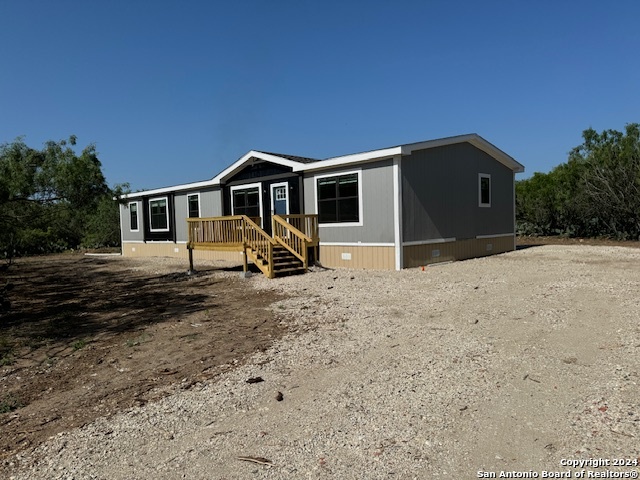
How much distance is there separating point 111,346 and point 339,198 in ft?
26.4

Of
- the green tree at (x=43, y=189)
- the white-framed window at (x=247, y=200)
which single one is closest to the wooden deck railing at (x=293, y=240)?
the white-framed window at (x=247, y=200)

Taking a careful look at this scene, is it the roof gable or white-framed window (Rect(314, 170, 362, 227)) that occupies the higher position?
the roof gable

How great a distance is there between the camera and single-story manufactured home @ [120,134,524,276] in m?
11.6

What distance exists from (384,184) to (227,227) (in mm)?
4583

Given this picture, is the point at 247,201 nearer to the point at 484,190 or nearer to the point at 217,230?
the point at 217,230

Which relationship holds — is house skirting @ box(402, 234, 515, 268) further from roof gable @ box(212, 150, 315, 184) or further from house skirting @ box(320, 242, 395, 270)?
roof gable @ box(212, 150, 315, 184)

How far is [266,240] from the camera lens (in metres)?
11.4

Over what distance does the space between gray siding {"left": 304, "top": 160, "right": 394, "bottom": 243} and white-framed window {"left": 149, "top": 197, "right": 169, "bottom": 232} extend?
9859 millimetres

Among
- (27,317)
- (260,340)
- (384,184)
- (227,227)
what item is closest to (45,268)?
(227,227)

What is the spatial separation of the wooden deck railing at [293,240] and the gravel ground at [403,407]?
523 centimetres

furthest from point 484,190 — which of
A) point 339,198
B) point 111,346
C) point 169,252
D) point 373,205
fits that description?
point 169,252

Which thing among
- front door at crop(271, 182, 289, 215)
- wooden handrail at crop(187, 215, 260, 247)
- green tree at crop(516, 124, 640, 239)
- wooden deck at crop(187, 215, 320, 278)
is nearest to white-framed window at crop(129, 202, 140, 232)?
wooden handrail at crop(187, 215, 260, 247)

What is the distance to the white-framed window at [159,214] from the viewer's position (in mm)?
19641

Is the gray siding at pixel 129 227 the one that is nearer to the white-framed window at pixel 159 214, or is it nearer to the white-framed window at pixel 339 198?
the white-framed window at pixel 159 214
